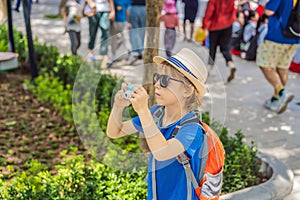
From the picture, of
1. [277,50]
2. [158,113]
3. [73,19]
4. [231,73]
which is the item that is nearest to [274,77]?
[277,50]

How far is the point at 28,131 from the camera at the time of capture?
5.12 m

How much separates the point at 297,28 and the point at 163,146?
13.2ft

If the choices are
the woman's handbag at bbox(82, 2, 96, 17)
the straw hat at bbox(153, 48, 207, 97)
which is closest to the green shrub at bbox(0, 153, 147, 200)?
the straw hat at bbox(153, 48, 207, 97)

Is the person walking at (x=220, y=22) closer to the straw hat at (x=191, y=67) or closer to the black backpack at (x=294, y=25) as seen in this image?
the black backpack at (x=294, y=25)

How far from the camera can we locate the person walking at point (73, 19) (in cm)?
753

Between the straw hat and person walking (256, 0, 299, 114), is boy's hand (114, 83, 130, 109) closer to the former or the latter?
the straw hat

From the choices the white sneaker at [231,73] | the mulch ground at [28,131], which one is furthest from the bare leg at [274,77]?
the mulch ground at [28,131]

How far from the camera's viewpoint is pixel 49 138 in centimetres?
500

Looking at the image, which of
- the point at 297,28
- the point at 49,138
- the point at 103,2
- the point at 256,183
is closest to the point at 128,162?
the point at 256,183

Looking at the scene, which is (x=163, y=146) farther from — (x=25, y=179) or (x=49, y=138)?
(x=49, y=138)

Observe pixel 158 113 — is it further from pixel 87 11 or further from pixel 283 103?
pixel 87 11

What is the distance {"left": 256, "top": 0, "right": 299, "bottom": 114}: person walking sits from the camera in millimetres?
5621

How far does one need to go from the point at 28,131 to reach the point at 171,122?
320 centimetres

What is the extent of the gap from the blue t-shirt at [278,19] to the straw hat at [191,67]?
12.2 feet
